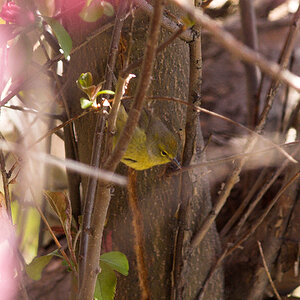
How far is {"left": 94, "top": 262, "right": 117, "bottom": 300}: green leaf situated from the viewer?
70 centimetres

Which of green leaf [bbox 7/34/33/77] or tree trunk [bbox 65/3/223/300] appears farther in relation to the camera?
tree trunk [bbox 65/3/223/300]

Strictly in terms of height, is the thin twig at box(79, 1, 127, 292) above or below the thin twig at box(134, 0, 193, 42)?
below

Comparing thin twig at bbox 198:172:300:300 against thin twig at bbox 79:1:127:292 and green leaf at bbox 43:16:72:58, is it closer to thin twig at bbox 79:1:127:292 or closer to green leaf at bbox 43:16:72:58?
thin twig at bbox 79:1:127:292

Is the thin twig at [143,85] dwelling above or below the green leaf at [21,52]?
below

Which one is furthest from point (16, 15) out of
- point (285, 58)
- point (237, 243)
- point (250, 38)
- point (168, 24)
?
point (250, 38)

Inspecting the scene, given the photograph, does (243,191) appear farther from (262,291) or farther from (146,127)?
(146,127)

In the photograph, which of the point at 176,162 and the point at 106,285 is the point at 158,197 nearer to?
the point at 176,162

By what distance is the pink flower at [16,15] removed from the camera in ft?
2.14

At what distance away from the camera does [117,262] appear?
714 mm

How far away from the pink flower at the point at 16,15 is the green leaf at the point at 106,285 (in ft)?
1.35

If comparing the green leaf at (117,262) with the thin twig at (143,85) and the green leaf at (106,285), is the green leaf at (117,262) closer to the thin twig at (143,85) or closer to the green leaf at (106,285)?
the green leaf at (106,285)

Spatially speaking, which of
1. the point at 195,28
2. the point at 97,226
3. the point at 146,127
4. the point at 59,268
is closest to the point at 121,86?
the point at 97,226

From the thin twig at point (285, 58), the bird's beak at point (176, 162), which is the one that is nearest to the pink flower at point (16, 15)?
the bird's beak at point (176, 162)

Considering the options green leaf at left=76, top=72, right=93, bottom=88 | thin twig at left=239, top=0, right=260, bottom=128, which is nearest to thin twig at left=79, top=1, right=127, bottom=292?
green leaf at left=76, top=72, right=93, bottom=88
